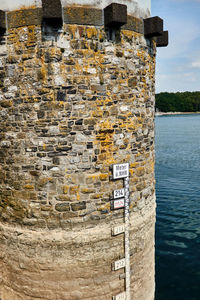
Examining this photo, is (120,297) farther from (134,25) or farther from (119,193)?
(134,25)

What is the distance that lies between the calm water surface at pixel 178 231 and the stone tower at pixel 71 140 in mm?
4439

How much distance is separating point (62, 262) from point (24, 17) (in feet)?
16.9

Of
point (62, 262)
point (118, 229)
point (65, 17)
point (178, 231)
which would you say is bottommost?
point (178, 231)

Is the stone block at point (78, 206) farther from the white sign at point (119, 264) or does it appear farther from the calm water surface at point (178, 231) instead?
the calm water surface at point (178, 231)

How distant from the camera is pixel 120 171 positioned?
6.04 meters

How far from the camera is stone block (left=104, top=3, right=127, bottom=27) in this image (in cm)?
524

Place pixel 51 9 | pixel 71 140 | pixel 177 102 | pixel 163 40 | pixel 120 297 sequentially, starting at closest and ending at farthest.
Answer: pixel 51 9, pixel 71 140, pixel 120 297, pixel 163 40, pixel 177 102

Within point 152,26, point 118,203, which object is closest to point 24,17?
point 152,26

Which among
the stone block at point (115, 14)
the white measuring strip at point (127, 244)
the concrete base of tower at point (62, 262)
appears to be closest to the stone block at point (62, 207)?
the concrete base of tower at point (62, 262)

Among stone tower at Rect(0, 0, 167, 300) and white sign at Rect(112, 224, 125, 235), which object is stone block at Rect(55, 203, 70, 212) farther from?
white sign at Rect(112, 224, 125, 235)

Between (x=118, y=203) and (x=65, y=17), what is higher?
(x=65, y=17)

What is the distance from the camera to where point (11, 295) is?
645 cm

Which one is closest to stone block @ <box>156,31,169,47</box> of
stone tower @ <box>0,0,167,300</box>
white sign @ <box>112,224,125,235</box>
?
stone tower @ <box>0,0,167,300</box>

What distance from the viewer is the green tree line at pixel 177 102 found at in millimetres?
150000
